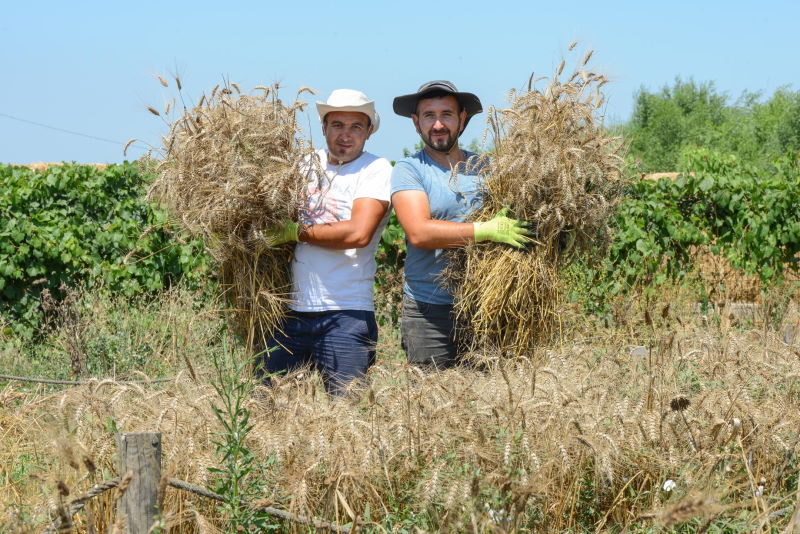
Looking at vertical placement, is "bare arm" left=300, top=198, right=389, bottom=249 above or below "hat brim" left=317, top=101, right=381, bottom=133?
below

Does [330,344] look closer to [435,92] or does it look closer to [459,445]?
[459,445]

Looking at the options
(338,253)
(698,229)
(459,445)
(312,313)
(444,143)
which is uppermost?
(444,143)

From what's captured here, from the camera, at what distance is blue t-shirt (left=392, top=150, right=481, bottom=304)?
347 cm

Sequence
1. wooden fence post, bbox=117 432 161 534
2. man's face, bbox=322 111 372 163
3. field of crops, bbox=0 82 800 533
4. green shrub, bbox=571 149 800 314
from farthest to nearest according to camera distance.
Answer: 1. green shrub, bbox=571 149 800 314
2. man's face, bbox=322 111 372 163
3. field of crops, bbox=0 82 800 533
4. wooden fence post, bbox=117 432 161 534

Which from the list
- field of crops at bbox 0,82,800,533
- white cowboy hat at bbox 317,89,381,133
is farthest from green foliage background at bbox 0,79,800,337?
white cowboy hat at bbox 317,89,381,133

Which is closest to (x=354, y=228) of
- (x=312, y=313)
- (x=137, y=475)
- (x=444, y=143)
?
(x=312, y=313)

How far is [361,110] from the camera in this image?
3.58 metres

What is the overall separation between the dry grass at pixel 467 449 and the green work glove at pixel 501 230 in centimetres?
62

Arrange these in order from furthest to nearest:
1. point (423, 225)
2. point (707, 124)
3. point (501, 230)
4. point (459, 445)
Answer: point (707, 124)
point (501, 230)
point (423, 225)
point (459, 445)

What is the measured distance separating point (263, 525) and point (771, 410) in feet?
6.53

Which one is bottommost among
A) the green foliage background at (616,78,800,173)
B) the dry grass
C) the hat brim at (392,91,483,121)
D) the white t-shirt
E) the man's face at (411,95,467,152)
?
the dry grass

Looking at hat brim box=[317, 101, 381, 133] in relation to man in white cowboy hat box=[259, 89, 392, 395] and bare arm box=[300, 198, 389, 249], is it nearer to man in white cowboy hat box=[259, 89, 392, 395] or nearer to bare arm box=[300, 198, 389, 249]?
man in white cowboy hat box=[259, 89, 392, 395]

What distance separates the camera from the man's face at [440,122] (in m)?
3.58

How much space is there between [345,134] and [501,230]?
800mm
